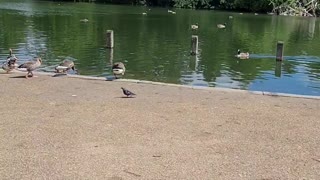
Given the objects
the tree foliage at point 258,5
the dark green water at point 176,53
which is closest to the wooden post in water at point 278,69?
the dark green water at point 176,53

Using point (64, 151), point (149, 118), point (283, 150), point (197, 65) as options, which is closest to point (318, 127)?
point (283, 150)

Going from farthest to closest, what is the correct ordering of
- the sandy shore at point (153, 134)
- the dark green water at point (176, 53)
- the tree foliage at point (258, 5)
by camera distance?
the tree foliage at point (258, 5), the dark green water at point (176, 53), the sandy shore at point (153, 134)

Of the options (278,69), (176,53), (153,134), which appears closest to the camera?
(153,134)

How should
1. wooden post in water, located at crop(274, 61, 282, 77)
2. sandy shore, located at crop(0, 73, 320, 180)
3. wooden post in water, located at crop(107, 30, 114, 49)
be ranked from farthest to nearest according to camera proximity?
wooden post in water, located at crop(107, 30, 114, 49) < wooden post in water, located at crop(274, 61, 282, 77) < sandy shore, located at crop(0, 73, 320, 180)

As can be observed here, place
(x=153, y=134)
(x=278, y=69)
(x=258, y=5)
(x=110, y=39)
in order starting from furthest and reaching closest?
(x=258, y=5) → (x=110, y=39) → (x=278, y=69) → (x=153, y=134)

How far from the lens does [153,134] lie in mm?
8625

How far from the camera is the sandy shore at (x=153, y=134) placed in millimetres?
6875

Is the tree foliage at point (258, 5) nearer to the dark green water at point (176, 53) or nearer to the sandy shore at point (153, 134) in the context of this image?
the dark green water at point (176, 53)

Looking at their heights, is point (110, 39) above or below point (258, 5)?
below

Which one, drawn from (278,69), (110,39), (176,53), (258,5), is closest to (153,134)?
(278,69)

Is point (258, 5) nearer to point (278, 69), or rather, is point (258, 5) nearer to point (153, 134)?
point (278, 69)

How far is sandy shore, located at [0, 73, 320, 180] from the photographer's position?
22.6ft

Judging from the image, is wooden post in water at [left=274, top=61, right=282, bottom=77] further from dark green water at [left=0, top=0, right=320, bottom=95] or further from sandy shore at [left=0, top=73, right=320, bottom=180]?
sandy shore at [left=0, top=73, right=320, bottom=180]

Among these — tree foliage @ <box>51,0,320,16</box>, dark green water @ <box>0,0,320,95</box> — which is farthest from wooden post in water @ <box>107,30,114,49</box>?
tree foliage @ <box>51,0,320,16</box>
